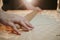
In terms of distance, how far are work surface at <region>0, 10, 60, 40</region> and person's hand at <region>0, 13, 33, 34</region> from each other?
40 mm

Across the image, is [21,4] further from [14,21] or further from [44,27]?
[44,27]

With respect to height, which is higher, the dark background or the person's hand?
the dark background

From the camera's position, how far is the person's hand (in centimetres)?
100

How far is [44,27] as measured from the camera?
103cm

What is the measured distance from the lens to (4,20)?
1.01 metres

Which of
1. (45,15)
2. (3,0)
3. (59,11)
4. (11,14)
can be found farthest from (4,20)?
(59,11)

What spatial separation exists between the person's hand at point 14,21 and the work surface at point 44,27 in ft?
0.13

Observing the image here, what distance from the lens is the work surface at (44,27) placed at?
38.5 inches

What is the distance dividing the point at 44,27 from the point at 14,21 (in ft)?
0.77

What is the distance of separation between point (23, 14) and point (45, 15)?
0.59 ft

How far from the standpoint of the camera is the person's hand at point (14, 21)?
1003 mm

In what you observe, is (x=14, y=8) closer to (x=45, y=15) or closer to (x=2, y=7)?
(x=2, y=7)

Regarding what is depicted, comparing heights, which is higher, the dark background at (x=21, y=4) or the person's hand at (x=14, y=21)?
the dark background at (x=21, y=4)

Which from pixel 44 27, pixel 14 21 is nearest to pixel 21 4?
pixel 14 21
